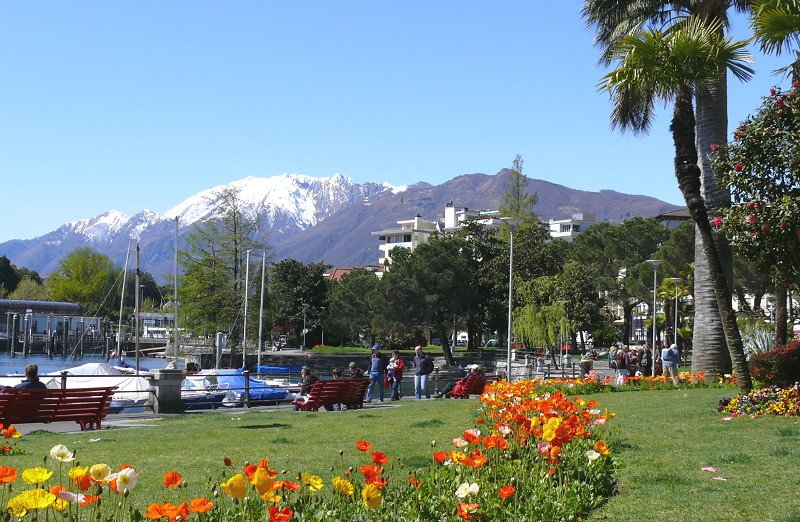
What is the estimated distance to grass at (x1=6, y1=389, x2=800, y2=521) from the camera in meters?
7.30

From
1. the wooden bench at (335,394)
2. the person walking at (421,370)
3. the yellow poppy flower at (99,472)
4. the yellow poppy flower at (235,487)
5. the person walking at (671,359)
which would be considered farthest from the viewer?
the person walking at (671,359)

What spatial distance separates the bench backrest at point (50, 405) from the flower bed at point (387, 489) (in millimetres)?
7991

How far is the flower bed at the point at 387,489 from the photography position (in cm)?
456

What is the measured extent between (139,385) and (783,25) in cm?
2186

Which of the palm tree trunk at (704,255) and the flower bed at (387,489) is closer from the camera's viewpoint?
the flower bed at (387,489)

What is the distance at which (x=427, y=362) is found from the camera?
26922 millimetres

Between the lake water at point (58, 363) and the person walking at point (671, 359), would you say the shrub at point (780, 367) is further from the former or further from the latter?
the lake water at point (58, 363)

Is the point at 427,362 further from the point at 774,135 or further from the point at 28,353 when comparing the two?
the point at 28,353

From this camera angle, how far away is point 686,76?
1545 cm

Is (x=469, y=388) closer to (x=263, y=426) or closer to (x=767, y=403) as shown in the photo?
(x=263, y=426)

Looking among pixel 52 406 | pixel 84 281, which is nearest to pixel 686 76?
pixel 52 406

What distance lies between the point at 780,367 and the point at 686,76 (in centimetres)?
604

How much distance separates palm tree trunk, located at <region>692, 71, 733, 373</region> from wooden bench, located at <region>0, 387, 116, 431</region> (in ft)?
44.8

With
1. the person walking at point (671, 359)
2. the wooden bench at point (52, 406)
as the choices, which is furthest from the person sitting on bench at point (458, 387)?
the wooden bench at point (52, 406)
